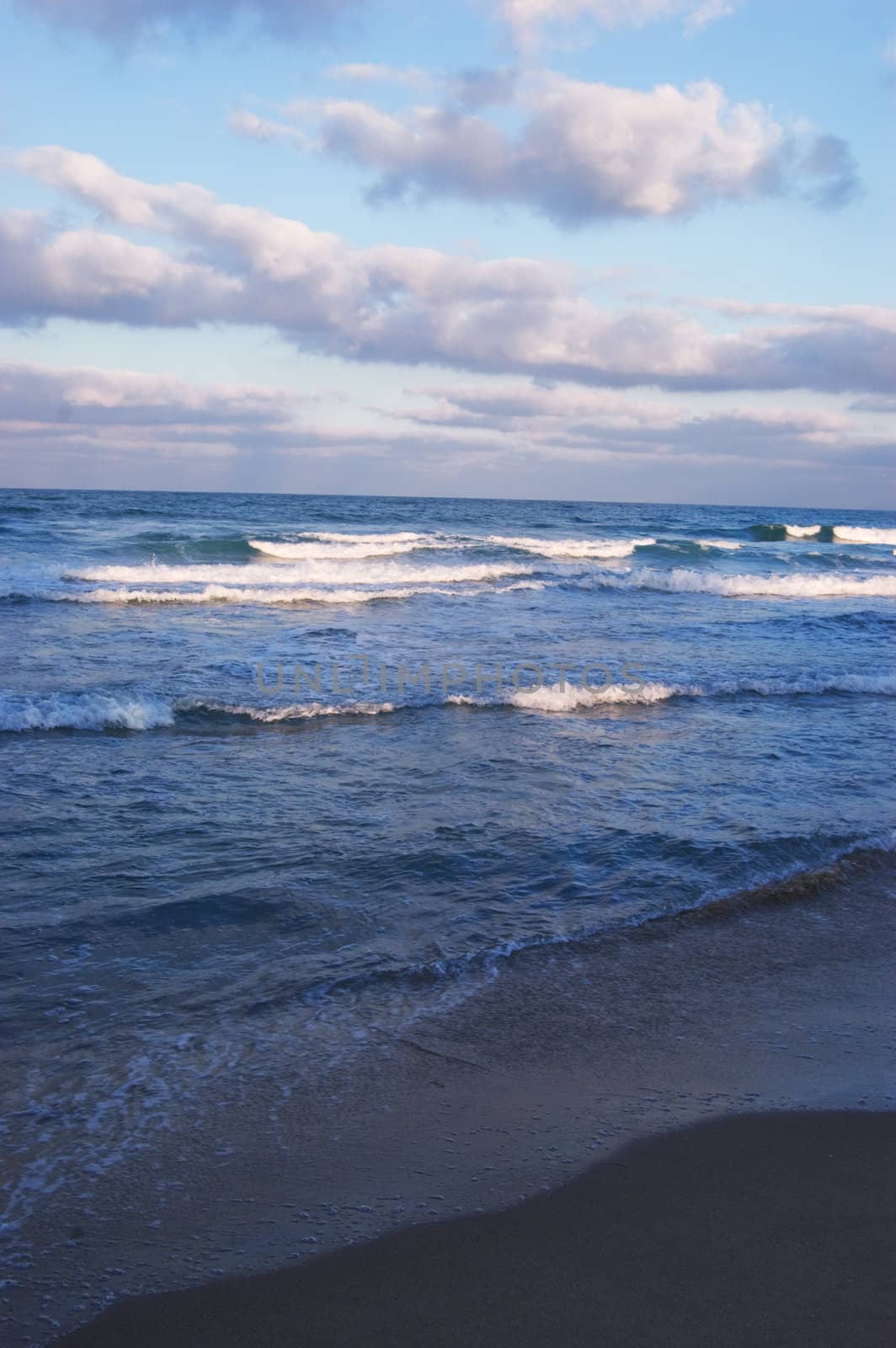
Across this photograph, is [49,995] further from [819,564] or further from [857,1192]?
[819,564]

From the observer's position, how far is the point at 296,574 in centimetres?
2569

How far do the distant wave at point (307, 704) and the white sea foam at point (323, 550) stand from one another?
2037 centimetres

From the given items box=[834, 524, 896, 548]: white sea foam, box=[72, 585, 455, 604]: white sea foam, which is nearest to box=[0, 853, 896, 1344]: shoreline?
box=[72, 585, 455, 604]: white sea foam

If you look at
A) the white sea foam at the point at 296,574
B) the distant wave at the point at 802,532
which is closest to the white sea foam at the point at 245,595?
the white sea foam at the point at 296,574

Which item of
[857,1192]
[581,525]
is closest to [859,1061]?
[857,1192]

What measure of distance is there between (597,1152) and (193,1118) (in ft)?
4.87

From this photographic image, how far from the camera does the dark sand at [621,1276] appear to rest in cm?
263

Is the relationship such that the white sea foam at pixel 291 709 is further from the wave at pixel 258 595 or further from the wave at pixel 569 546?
the wave at pixel 569 546

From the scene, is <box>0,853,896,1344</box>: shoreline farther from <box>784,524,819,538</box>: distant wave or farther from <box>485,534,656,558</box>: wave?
<box>784,524,819,538</box>: distant wave

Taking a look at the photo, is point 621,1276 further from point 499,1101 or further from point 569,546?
point 569,546

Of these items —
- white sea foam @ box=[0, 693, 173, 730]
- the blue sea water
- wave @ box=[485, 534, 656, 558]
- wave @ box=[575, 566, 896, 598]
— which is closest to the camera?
the blue sea water

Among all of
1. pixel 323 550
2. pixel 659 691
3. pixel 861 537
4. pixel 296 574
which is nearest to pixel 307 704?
pixel 659 691

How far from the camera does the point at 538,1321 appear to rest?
2670 mm

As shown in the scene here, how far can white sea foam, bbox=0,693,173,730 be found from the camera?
926cm
